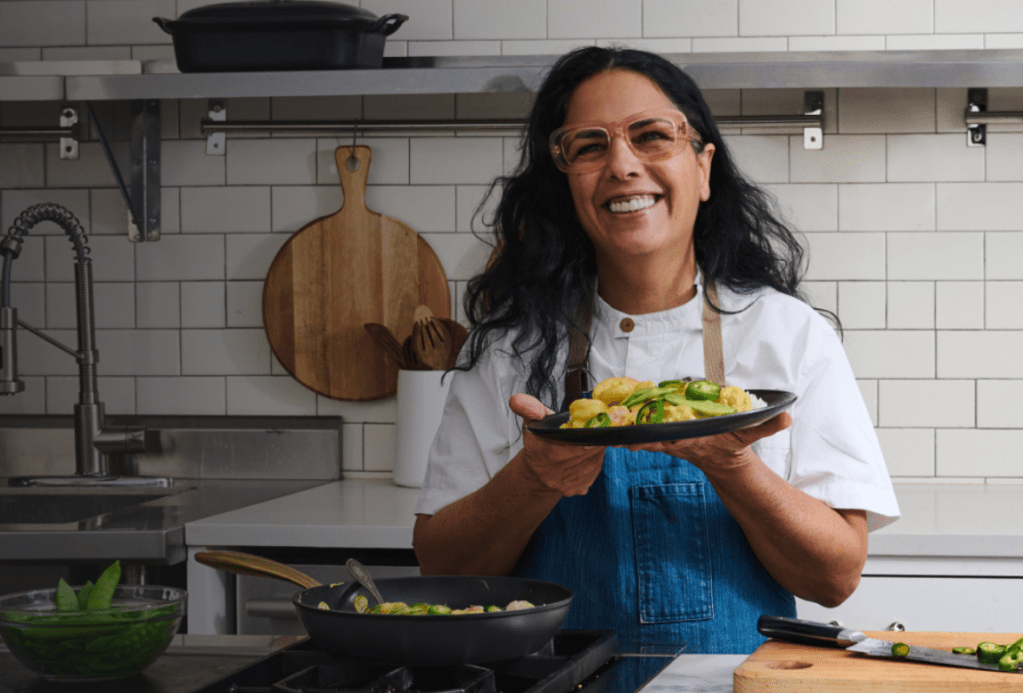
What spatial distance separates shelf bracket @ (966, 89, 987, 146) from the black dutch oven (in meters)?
1.27

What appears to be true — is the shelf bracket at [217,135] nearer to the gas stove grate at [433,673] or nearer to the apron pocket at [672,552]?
the apron pocket at [672,552]

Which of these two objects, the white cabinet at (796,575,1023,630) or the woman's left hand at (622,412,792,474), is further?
the white cabinet at (796,575,1023,630)

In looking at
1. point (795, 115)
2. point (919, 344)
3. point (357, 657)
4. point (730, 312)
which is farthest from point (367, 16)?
point (357, 657)

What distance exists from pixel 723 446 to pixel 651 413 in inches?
3.5

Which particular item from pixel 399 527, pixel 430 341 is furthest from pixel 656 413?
pixel 430 341

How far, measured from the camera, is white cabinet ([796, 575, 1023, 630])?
1846 mm

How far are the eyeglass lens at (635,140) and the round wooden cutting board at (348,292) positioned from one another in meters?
1.24

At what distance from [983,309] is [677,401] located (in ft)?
5.74

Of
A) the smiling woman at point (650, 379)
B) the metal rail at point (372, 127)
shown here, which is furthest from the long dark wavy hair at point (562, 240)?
the metal rail at point (372, 127)

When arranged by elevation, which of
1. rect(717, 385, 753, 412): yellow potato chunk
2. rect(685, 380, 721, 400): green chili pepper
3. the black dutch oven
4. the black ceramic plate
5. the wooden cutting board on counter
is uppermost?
the black dutch oven

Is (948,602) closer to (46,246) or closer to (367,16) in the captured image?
(367,16)

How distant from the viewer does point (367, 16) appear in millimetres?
2236

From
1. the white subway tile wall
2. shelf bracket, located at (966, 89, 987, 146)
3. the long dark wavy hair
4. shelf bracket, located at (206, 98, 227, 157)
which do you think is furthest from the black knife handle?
shelf bracket, located at (206, 98, 227, 157)

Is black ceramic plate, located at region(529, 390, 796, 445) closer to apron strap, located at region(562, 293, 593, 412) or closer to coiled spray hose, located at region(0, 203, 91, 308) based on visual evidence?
apron strap, located at region(562, 293, 593, 412)
